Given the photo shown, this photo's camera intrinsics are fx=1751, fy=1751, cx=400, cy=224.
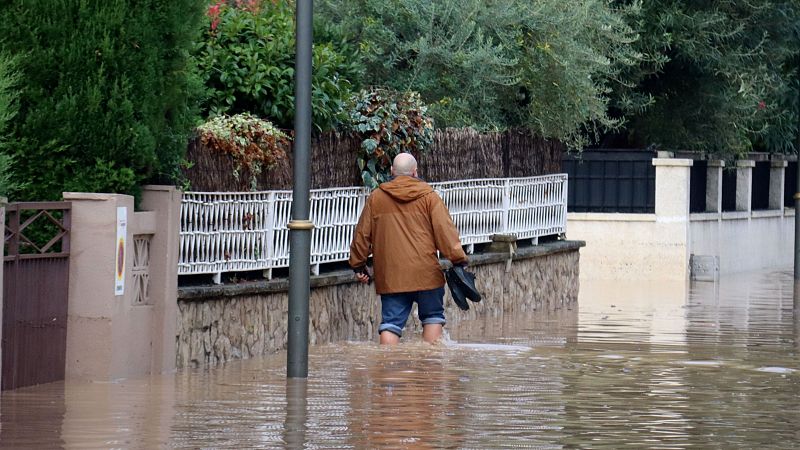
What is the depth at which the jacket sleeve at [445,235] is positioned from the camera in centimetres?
1423

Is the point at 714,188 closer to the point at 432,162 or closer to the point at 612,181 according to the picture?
the point at 612,181

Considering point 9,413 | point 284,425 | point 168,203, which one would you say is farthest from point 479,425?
point 168,203

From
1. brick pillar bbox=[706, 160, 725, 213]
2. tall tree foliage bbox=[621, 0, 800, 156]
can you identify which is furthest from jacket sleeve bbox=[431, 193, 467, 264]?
brick pillar bbox=[706, 160, 725, 213]

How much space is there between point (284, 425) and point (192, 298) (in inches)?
139

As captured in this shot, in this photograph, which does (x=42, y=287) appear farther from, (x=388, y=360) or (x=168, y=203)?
(x=388, y=360)

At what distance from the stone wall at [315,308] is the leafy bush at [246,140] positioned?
3.38 feet

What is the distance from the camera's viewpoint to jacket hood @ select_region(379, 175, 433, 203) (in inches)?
563

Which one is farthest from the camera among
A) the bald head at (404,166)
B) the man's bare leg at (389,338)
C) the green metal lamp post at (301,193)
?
the man's bare leg at (389,338)

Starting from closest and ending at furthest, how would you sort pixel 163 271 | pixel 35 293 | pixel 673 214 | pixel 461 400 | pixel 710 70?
pixel 461 400
pixel 35 293
pixel 163 271
pixel 710 70
pixel 673 214

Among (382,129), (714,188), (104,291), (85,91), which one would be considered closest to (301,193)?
(104,291)

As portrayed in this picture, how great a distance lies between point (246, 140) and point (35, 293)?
3578 millimetres

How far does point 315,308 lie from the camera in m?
15.6

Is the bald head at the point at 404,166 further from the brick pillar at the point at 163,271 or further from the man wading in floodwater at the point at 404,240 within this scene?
the brick pillar at the point at 163,271

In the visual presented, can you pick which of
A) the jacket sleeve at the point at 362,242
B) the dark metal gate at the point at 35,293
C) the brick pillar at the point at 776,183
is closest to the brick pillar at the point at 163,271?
the dark metal gate at the point at 35,293
